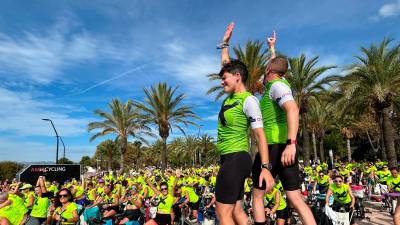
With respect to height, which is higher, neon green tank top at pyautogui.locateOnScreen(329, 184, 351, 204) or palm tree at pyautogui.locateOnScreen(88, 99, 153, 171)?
palm tree at pyautogui.locateOnScreen(88, 99, 153, 171)

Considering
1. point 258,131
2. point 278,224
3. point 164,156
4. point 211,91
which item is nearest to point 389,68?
point 211,91

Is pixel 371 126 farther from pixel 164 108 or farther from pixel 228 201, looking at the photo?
pixel 228 201

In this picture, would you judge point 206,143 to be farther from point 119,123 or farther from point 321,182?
point 321,182

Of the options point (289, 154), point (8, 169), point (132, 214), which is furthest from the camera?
point (8, 169)

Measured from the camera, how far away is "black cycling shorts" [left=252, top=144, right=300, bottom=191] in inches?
117

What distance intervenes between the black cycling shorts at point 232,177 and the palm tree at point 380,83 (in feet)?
55.0

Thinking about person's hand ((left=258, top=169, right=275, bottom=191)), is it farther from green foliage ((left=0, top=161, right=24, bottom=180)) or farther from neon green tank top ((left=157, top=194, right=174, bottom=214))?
green foliage ((left=0, top=161, right=24, bottom=180))

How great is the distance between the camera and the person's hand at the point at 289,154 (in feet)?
9.33

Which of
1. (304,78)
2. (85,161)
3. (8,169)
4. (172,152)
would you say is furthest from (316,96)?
(85,161)

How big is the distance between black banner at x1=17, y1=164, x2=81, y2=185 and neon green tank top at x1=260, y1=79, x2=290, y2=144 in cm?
2778

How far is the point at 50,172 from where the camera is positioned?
1134 inches

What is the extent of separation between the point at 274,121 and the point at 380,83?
17.2 meters

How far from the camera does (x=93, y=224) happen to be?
9.42 meters

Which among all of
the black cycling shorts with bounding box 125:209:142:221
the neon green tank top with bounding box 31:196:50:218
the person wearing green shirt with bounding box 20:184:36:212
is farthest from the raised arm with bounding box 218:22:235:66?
the person wearing green shirt with bounding box 20:184:36:212
